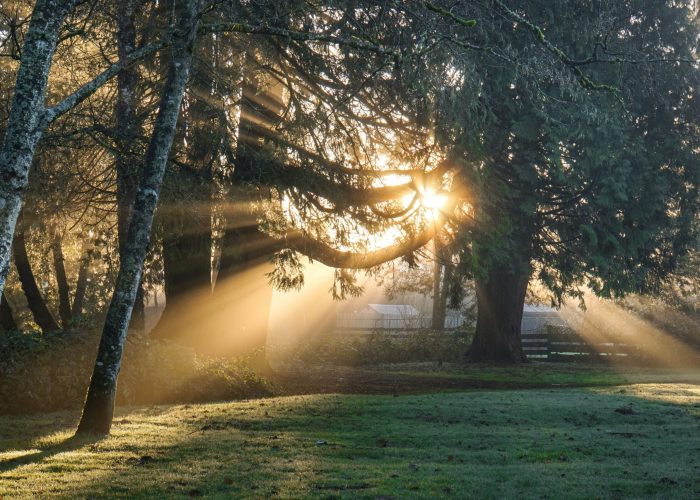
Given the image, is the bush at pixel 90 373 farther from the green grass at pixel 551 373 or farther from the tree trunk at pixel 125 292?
the green grass at pixel 551 373

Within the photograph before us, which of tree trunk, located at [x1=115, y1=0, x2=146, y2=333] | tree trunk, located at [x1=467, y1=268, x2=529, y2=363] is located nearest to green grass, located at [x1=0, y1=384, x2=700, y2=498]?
tree trunk, located at [x1=115, y1=0, x2=146, y2=333]

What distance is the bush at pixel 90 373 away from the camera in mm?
12883

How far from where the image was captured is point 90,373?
13680 millimetres

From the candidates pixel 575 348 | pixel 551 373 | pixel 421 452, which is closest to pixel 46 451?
pixel 421 452

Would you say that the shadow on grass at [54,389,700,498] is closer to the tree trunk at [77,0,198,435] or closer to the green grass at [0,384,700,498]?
the green grass at [0,384,700,498]

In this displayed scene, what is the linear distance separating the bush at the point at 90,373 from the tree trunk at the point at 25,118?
6.92 m

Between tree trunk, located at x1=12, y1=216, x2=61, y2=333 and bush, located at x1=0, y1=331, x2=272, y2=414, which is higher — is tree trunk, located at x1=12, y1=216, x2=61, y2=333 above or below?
above

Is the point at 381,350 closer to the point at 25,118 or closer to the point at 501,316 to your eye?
the point at 501,316

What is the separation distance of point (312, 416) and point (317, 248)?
6.56 meters

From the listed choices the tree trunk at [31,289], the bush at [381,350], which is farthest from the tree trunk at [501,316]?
the tree trunk at [31,289]

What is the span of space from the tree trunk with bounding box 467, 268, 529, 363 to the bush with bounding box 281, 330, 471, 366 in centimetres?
186

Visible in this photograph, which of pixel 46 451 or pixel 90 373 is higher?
pixel 90 373

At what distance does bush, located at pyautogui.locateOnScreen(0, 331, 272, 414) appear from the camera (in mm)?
12883

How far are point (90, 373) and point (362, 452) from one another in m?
6.38
